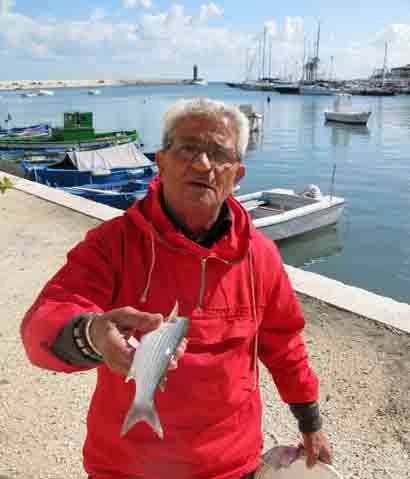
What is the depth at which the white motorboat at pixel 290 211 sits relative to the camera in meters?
11.8

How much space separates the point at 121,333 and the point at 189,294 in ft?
1.53

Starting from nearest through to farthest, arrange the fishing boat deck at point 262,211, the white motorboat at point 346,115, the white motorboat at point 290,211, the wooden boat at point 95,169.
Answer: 1. the white motorboat at point 290,211
2. the fishing boat deck at point 262,211
3. the wooden boat at point 95,169
4. the white motorboat at point 346,115

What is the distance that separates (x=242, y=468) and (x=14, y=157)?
2197cm

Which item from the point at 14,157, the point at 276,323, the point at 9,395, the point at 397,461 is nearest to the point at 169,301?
the point at 276,323

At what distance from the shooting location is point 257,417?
2070 millimetres

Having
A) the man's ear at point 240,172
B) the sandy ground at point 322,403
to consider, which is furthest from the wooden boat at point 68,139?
the man's ear at point 240,172

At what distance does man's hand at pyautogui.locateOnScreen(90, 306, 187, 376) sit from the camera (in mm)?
1366

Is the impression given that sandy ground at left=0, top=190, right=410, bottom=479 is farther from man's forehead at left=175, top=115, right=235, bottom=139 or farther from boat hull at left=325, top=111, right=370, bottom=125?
boat hull at left=325, top=111, right=370, bottom=125

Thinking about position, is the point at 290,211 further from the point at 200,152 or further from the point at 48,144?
the point at 48,144

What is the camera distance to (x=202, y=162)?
6.32 feet

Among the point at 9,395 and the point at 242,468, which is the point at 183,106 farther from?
the point at 9,395

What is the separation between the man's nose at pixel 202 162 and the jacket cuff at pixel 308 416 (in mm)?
1153

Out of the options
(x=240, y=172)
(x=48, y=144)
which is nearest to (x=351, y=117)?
(x=48, y=144)

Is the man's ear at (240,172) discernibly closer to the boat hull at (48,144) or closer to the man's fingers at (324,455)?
the man's fingers at (324,455)
